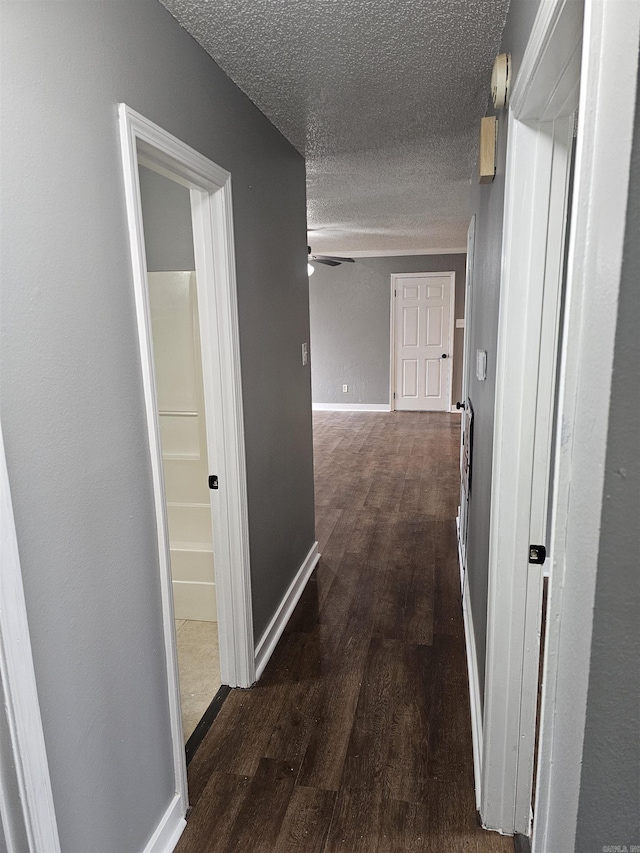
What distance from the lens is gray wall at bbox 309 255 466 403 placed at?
8.34 metres

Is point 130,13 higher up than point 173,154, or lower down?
higher up

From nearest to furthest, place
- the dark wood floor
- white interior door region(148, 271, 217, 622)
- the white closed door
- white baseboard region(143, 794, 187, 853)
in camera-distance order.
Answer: white baseboard region(143, 794, 187, 853)
the dark wood floor
white interior door region(148, 271, 217, 622)
the white closed door

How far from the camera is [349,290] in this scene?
28.0 feet

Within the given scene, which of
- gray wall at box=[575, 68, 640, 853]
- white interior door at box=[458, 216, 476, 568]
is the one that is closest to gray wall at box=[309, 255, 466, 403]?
white interior door at box=[458, 216, 476, 568]

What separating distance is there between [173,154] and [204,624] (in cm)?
223

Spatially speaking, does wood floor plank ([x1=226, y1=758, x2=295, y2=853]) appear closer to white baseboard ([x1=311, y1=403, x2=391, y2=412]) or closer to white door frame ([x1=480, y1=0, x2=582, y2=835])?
white door frame ([x1=480, y1=0, x2=582, y2=835])

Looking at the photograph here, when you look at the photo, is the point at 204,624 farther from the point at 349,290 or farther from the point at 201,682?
the point at 349,290

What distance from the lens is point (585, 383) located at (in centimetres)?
62

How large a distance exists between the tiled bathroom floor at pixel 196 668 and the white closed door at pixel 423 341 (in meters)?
6.23

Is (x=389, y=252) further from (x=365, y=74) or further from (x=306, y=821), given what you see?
(x=306, y=821)

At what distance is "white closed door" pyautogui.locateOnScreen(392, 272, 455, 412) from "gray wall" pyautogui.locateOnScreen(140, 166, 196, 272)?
5920 millimetres

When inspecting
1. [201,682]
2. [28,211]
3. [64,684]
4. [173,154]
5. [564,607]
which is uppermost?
[173,154]

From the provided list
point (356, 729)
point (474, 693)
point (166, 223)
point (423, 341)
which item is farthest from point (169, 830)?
point (423, 341)

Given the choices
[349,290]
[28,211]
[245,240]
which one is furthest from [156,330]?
[349,290]
